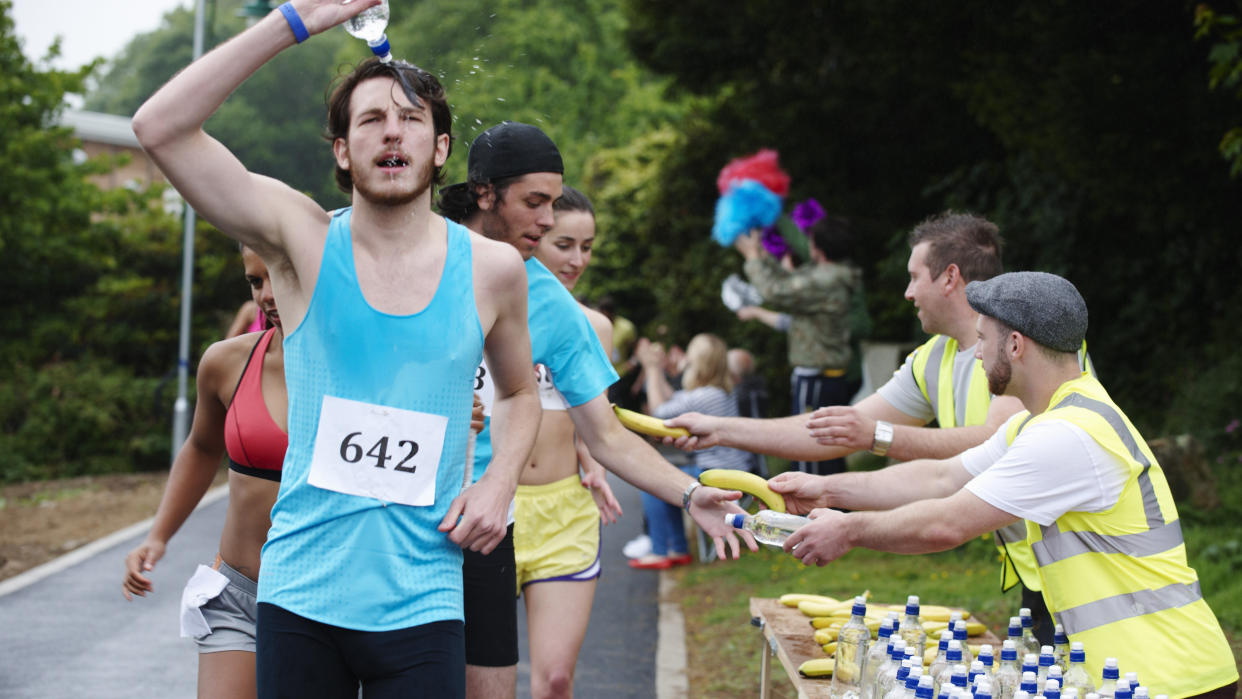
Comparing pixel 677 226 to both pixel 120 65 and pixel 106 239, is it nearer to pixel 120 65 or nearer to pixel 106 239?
pixel 106 239

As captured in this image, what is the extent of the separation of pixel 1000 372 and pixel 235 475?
2.35 metres

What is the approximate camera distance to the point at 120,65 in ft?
290

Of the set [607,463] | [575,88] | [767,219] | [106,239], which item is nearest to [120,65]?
[575,88]

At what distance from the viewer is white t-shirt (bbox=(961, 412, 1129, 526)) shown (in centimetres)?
338

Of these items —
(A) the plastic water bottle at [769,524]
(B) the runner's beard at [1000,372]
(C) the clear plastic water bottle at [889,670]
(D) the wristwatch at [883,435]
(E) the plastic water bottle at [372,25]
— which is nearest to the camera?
(E) the plastic water bottle at [372,25]

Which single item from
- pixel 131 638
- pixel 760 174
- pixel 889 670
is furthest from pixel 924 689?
pixel 760 174

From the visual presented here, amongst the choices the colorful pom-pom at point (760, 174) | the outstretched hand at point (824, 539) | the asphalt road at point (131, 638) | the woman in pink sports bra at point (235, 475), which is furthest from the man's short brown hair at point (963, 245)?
the colorful pom-pom at point (760, 174)

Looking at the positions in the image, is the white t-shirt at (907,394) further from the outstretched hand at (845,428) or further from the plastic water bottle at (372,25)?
the plastic water bottle at (372,25)

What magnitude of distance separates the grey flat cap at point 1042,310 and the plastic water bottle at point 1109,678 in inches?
34.7

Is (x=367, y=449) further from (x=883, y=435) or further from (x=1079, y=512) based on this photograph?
(x=883, y=435)

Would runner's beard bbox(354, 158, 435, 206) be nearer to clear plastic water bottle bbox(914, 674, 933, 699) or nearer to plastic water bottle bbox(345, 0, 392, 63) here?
plastic water bottle bbox(345, 0, 392, 63)

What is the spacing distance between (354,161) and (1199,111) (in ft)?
29.1

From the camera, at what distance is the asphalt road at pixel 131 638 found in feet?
22.6

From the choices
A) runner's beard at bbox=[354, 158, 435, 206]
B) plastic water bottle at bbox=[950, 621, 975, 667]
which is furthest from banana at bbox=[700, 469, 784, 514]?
runner's beard at bbox=[354, 158, 435, 206]
